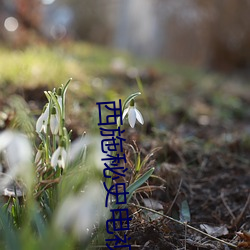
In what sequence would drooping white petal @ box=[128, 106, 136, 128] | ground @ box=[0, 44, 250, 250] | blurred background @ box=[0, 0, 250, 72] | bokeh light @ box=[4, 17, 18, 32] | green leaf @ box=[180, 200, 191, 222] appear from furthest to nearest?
1. blurred background @ box=[0, 0, 250, 72]
2. bokeh light @ box=[4, 17, 18, 32]
3. green leaf @ box=[180, 200, 191, 222]
4. ground @ box=[0, 44, 250, 250]
5. drooping white petal @ box=[128, 106, 136, 128]

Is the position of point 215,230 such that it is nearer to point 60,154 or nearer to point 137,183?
point 137,183

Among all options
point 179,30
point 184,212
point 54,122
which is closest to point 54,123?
point 54,122

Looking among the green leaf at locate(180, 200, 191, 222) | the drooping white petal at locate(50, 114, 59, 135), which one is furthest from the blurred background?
the drooping white petal at locate(50, 114, 59, 135)

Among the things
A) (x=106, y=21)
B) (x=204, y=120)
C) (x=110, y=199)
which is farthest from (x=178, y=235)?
(x=106, y=21)

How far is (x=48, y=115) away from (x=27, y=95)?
164 centimetres

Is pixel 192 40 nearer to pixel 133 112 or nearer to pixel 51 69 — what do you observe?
pixel 51 69

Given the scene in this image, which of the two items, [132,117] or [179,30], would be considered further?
[179,30]

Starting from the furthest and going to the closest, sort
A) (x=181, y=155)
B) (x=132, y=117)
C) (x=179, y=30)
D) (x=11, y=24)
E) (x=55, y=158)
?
(x=179, y=30)
(x=11, y=24)
(x=181, y=155)
(x=132, y=117)
(x=55, y=158)

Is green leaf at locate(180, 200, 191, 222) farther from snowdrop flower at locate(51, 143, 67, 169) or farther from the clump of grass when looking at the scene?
snowdrop flower at locate(51, 143, 67, 169)

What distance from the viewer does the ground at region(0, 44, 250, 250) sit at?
1.37 m

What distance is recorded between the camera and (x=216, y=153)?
2244mm

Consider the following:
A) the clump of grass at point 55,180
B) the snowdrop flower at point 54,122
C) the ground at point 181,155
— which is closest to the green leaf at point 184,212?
the ground at point 181,155

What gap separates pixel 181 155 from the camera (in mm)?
2129

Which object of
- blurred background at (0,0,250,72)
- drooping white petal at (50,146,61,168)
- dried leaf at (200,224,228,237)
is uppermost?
blurred background at (0,0,250,72)
